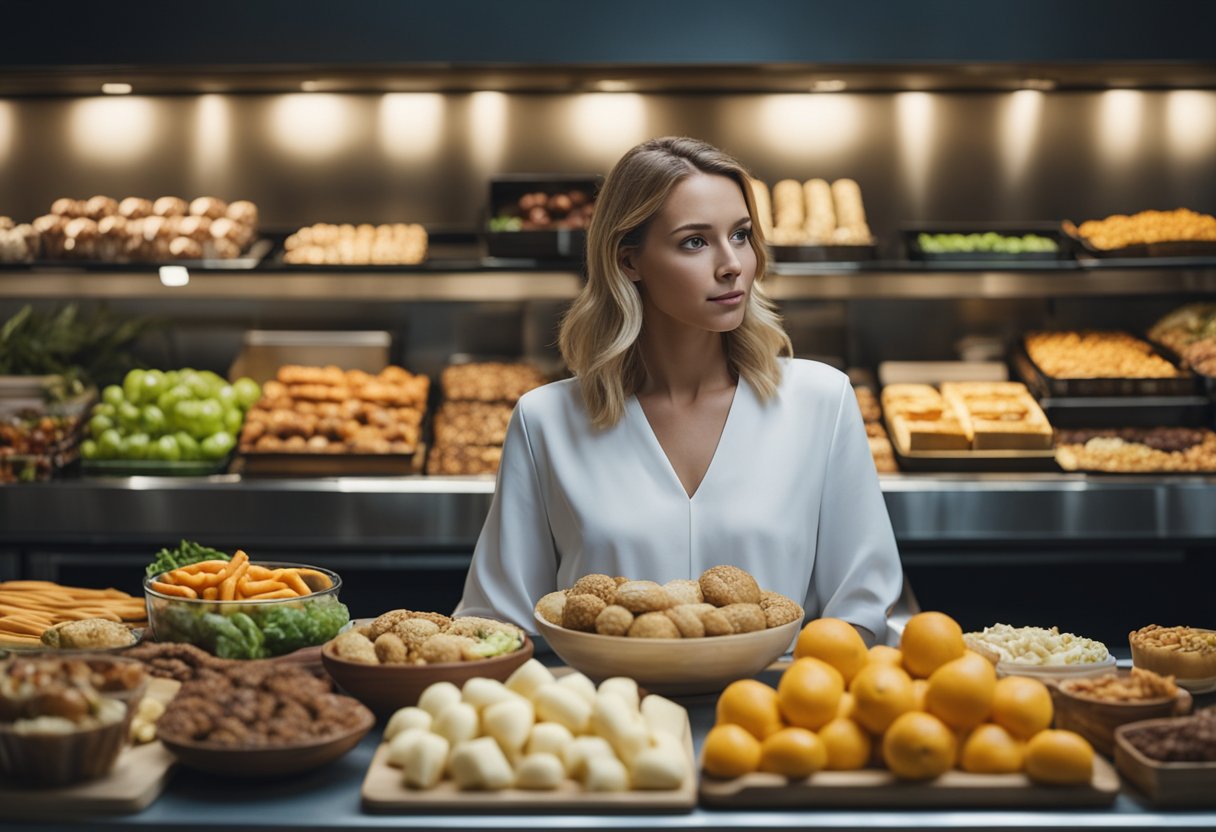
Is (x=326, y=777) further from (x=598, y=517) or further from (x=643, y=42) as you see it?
(x=643, y=42)

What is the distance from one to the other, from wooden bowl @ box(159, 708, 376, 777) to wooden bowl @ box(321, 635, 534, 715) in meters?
0.20

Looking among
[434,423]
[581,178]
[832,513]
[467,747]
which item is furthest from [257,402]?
[467,747]

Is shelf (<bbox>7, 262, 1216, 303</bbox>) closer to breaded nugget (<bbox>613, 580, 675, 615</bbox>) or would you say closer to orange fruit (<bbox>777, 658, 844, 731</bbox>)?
breaded nugget (<bbox>613, 580, 675, 615</bbox>)

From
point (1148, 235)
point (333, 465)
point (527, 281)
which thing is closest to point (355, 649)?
point (333, 465)

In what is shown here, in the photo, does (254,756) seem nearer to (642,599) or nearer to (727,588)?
(642,599)

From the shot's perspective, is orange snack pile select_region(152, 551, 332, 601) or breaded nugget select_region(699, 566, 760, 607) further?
orange snack pile select_region(152, 551, 332, 601)

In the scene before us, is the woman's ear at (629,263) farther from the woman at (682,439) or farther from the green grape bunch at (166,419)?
the green grape bunch at (166,419)

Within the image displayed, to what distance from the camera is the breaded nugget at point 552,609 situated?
194 centimetres

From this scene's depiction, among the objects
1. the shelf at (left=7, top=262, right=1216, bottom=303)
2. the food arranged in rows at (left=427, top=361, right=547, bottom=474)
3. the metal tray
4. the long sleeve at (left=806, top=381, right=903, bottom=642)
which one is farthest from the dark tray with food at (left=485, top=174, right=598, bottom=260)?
the long sleeve at (left=806, top=381, right=903, bottom=642)

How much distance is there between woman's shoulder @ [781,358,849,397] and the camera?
2.74 metres

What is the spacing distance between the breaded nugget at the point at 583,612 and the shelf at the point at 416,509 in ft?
8.52

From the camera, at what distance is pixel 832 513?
270 cm

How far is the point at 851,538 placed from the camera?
8.71 ft

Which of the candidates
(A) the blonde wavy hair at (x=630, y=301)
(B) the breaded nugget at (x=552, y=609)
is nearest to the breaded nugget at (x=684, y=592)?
(B) the breaded nugget at (x=552, y=609)
